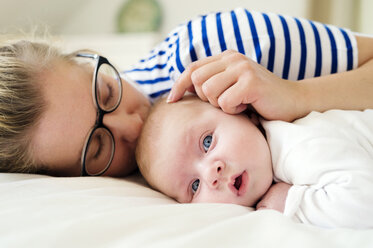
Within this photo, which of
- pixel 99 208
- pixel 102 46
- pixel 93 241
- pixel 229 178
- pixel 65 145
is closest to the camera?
pixel 93 241

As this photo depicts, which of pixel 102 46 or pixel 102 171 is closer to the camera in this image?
pixel 102 171

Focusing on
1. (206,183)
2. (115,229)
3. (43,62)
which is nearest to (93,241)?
(115,229)

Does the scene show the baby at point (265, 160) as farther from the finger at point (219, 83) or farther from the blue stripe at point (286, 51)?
the blue stripe at point (286, 51)

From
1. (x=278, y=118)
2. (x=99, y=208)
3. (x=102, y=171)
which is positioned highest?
(x=278, y=118)

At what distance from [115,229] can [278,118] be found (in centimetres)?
46

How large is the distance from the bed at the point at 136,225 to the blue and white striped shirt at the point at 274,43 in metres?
0.43

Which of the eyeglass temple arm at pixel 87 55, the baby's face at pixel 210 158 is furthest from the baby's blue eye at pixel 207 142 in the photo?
the eyeglass temple arm at pixel 87 55

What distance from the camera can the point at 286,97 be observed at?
0.78 m

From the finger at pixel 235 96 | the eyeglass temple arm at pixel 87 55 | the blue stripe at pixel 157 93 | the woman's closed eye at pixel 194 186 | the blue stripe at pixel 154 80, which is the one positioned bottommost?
the woman's closed eye at pixel 194 186

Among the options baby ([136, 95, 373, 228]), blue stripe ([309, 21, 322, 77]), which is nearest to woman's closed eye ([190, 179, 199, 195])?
baby ([136, 95, 373, 228])

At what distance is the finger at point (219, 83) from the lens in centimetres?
77

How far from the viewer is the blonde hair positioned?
0.85 m

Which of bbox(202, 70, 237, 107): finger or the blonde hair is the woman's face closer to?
the blonde hair

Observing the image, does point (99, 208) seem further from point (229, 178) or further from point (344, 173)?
point (344, 173)
